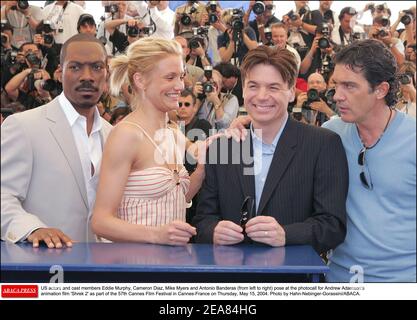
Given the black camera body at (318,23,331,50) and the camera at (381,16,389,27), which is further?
the camera at (381,16,389,27)

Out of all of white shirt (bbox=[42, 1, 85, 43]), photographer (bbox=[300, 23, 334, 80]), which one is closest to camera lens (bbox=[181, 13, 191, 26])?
white shirt (bbox=[42, 1, 85, 43])

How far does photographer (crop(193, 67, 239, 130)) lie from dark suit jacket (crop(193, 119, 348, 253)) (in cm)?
122

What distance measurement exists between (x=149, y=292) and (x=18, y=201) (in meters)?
0.44

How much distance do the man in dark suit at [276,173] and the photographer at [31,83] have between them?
1682mm

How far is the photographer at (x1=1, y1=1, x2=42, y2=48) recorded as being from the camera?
3.51 m

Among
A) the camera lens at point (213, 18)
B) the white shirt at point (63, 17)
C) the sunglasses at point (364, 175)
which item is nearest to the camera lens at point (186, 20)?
the camera lens at point (213, 18)

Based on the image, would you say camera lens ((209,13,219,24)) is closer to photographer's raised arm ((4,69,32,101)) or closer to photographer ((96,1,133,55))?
photographer ((96,1,133,55))

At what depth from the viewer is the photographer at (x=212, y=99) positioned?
8.74ft

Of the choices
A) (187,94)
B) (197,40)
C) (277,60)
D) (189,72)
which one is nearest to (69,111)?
(277,60)

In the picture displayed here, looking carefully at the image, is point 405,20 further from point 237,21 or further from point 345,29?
point 237,21

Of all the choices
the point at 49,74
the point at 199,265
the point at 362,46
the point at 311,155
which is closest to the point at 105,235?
the point at 199,265

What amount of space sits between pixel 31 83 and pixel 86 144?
5.22ft

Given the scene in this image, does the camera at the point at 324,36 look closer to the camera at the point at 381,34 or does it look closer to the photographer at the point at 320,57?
the photographer at the point at 320,57

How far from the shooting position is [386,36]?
3141 millimetres
